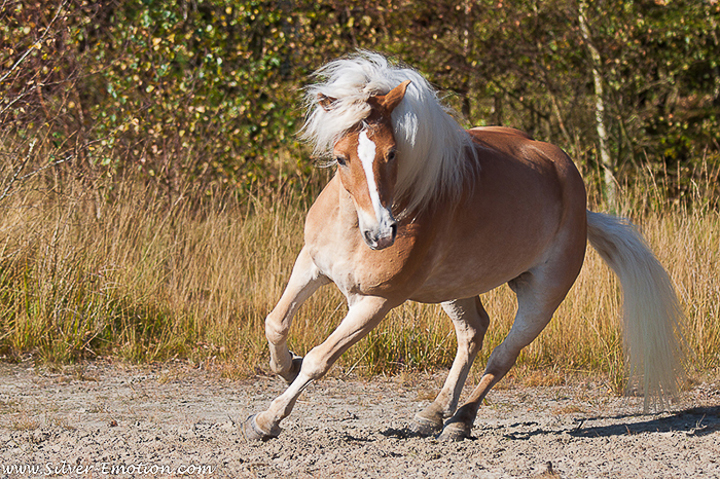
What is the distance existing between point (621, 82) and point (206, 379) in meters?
7.30

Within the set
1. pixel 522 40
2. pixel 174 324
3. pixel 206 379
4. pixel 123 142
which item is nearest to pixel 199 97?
pixel 123 142

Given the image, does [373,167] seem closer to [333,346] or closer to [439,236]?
[439,236]

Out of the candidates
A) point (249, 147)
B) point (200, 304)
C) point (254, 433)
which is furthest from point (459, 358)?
point (249, 147)

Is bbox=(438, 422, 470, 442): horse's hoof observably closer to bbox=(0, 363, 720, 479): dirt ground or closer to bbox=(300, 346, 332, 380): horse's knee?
bbox=(0, 363, 720, 479): dirt ground

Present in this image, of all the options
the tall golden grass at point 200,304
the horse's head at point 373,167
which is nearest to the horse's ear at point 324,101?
the horse's head at point 373,167

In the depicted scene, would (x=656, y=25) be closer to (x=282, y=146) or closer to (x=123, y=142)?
(x=282, y=146)

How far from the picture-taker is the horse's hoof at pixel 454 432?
3.52 meters

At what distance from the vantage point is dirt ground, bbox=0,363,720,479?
10.1 ft

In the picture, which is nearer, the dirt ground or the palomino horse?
the palomino horse

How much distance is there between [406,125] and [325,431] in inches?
67.1

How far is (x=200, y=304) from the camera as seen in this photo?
556cm

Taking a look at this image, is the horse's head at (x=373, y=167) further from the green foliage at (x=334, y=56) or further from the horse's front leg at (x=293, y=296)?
the green foliage at (x=334, y=56)

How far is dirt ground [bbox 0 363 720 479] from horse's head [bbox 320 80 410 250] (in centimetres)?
116

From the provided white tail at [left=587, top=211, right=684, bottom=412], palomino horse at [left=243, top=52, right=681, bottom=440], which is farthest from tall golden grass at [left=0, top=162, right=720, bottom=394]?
palomino horse at [left=243, top=52, right=681, bottom=440]
